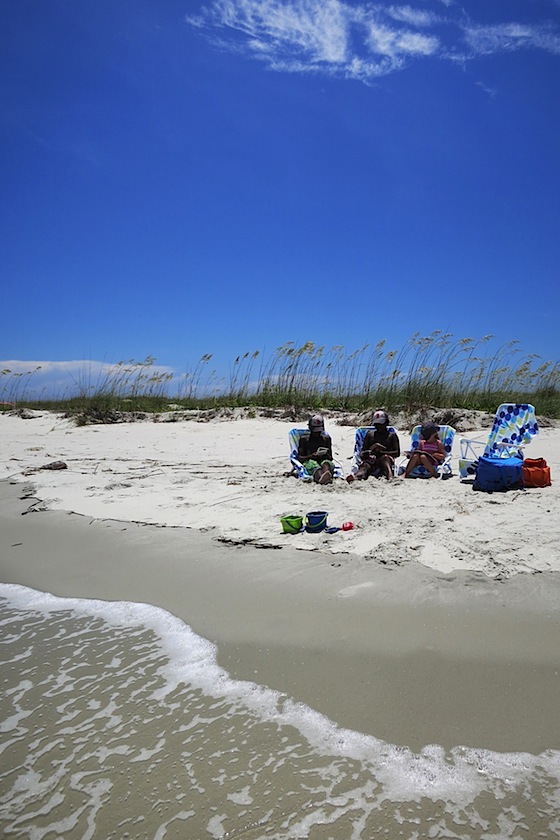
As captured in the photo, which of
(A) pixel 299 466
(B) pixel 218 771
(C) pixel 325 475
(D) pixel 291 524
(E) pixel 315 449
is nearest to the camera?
(B) pixel 218 771

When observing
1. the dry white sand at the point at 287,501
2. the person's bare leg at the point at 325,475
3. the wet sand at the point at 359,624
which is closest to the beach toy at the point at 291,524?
the dry white sand at the point at 287,501

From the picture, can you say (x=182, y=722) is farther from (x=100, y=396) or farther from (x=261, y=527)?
(x=100, y=396)

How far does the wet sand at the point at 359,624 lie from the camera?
2.20 meters

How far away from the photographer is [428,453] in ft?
22.9

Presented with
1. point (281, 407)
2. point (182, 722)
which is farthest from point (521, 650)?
point (281, 407)

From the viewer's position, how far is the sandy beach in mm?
2281

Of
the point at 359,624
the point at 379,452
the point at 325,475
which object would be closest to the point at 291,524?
the point at 359,624

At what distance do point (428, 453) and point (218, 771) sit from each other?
221 inches

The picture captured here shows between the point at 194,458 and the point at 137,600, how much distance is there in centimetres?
544

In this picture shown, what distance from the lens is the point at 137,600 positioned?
3.44 m

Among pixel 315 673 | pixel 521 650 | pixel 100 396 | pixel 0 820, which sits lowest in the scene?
pixel 0 820

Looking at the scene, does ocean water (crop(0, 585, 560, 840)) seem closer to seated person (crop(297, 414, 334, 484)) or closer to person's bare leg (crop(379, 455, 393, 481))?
seated person (crop(297, 414, 334, 484))

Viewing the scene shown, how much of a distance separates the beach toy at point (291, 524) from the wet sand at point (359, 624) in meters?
0.34

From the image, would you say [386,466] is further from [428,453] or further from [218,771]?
[218,771]
